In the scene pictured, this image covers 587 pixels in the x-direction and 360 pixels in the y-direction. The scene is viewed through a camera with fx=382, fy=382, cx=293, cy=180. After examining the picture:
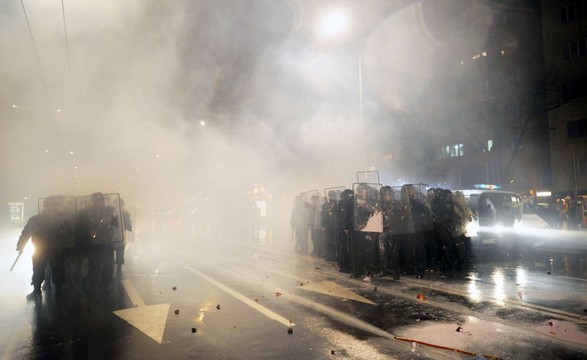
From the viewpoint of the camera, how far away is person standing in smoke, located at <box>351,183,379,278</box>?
21.9 ft

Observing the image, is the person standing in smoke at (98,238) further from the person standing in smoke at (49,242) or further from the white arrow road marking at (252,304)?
the white arrow road marking at (252,304)

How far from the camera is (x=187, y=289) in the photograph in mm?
6059

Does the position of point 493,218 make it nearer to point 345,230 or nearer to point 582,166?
point 345,230

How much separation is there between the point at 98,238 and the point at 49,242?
73 cm

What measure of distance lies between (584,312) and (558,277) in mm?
2353

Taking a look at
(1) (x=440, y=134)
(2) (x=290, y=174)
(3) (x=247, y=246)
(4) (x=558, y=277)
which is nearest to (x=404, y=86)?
(1) (x=440, y=134)

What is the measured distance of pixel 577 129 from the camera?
25.0m

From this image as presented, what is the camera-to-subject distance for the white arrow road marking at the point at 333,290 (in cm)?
525

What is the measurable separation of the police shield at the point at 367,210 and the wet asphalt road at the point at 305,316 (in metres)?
0.89

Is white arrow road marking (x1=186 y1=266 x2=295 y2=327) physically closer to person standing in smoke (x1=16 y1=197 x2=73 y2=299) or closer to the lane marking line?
the lane marking line

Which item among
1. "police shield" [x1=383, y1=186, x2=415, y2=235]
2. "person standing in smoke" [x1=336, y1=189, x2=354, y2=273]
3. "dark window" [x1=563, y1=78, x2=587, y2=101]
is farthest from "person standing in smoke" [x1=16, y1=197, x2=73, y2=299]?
"dark window" [x1=563, y1=78, x2=587, y2=101]

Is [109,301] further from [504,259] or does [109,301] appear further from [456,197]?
[504,259]

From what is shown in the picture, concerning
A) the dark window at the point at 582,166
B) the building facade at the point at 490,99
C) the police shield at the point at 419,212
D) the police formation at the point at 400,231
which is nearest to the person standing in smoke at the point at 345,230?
the police formation at the point at 400,231

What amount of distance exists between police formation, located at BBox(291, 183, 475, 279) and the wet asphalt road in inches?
14.0
